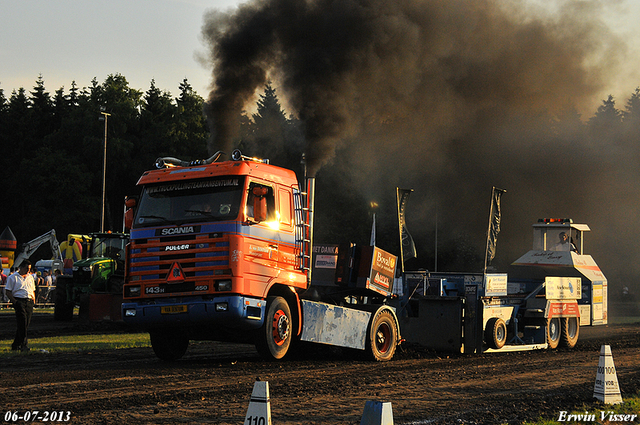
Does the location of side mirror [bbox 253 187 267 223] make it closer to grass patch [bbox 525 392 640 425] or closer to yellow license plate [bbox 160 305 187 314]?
yellow license plate [bbox 160 305 187 314]

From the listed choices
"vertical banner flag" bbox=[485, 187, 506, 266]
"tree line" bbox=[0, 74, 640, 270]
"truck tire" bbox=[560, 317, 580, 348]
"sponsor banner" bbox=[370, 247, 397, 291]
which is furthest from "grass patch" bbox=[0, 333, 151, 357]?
"tree line" bbox=[0, 74, 640, 270]

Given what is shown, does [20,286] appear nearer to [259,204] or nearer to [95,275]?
[259,204]

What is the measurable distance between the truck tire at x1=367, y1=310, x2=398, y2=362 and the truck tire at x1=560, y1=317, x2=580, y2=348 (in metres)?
5.95

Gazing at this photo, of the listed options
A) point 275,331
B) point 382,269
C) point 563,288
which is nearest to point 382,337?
point 382,269

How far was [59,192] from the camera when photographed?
67125 millimetres

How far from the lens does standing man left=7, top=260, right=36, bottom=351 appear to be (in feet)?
49.4

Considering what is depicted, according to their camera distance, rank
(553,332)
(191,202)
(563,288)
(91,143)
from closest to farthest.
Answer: (191,202) → (553,332) → (563,288) → (91,143)

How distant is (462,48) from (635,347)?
13.5m

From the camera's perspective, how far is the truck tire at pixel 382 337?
14.1 m

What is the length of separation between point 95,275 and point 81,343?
7.24 meters

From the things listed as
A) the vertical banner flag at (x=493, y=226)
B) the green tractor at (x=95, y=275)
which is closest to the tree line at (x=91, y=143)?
the green tractor at (x=95, y=275)

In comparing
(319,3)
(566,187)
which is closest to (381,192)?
(566,187)

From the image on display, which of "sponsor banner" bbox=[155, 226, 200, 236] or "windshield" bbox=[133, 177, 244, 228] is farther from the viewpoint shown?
"windshield" bbox=[133, 177, 244, 228]

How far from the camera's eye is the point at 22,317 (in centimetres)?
1515
